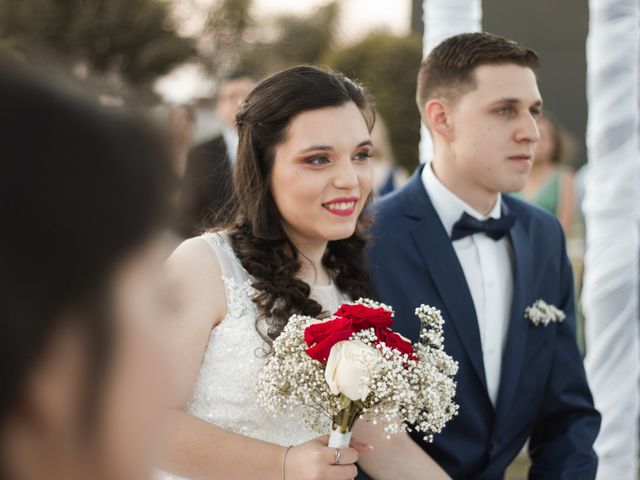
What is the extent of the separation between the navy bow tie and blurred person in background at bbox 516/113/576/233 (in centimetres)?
351

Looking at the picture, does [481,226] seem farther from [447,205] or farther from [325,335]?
[325,335]

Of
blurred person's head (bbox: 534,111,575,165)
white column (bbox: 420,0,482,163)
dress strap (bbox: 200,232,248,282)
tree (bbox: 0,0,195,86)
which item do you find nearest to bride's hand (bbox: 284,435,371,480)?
dress strap (bbox: 200,232,248,282)

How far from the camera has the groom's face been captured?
3.16 meters

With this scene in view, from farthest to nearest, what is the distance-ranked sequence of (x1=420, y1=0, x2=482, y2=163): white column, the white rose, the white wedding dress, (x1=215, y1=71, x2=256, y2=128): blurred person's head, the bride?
(x1=215, y1=71, x2=256, y2=128): blurred person's head
(x1=420, y1=0, x2=482, y2=163): white column
the white wedding dress
the bride
the white rose

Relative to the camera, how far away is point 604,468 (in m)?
3.71

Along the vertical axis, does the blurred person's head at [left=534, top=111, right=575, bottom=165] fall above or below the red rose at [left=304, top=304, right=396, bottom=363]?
above

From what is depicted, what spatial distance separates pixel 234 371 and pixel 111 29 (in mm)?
31463

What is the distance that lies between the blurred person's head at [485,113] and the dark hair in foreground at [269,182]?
65 cm

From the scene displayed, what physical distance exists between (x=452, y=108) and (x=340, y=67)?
10363 millimetres

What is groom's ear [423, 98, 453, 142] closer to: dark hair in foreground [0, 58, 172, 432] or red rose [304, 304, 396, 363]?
red rose [304, 304, 396, 363]

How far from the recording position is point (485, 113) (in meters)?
3.22

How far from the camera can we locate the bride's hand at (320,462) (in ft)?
6.90

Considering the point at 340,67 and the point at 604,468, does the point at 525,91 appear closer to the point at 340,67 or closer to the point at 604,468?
the point at 604,468

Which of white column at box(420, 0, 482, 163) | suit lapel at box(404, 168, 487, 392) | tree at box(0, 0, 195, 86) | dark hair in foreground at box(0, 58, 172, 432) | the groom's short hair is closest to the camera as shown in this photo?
dark hair in foreground at box(0, 58, 172, 432)
